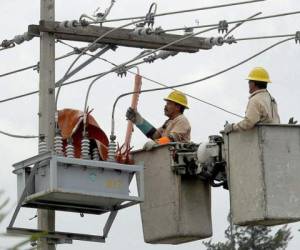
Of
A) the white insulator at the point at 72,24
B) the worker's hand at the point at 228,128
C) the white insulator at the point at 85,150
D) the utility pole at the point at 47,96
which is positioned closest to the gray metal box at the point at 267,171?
the worker's hand at the point at 228,128

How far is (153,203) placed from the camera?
18953 millimetres

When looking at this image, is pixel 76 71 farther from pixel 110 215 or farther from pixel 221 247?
pixel 221 247

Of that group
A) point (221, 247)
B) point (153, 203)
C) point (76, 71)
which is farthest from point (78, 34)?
point (221, 247)

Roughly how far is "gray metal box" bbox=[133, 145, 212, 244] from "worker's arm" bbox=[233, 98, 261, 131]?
1630 mm

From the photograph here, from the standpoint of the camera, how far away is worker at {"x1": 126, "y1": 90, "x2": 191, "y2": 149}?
18438mm

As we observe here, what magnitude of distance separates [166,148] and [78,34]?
185 centimetres

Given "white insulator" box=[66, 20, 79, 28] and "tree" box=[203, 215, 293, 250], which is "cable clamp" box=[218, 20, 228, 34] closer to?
"white insulator" box=[66, 20, 79, 28]

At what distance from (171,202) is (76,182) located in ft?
5.11

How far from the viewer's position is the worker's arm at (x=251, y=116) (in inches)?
665

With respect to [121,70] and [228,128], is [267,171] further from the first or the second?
[121,70]

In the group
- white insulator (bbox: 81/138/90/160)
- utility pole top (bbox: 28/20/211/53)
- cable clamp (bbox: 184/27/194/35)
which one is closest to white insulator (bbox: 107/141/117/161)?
white insulator (bbox: 81/138/90/160)

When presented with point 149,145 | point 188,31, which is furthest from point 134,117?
point 188,31

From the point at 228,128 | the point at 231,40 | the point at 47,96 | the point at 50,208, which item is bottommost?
the point at 50,208

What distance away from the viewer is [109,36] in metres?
19.4
